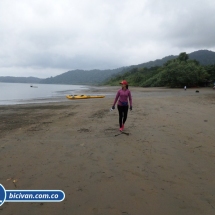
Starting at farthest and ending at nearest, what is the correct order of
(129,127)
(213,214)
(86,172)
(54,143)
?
(129,127)
(54,143)
(86,172)
(213,214)

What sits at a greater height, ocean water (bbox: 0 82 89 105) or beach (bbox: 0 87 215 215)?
ocean water (bbox: 0 82 89 105)

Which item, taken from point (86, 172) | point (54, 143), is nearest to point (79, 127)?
point (54, 143)

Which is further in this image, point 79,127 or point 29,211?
point 79,127

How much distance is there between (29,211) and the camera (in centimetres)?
299

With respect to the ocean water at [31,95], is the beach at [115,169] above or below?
below

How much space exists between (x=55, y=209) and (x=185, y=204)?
85.1 inches

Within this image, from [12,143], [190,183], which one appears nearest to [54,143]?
[12,143]

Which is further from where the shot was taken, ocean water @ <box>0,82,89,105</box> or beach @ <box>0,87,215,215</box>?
ocean water @ <box>0,82,89,105</box>

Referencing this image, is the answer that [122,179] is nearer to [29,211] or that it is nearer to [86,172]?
[86,172]

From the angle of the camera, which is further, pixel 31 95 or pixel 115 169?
pixel 31 95

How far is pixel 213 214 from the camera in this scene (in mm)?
2820

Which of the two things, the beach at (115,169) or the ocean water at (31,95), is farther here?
the ocean water at (31,95)

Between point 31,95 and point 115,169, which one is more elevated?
point 31,95

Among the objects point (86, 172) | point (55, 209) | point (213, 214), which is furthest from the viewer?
point (86, 172)
